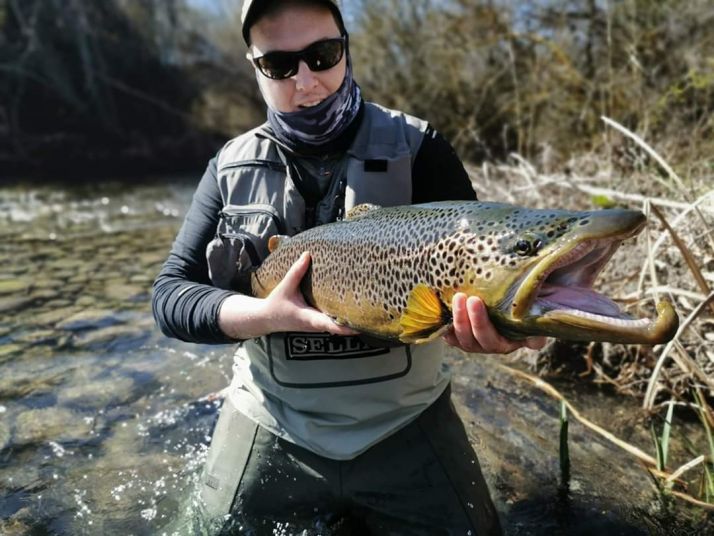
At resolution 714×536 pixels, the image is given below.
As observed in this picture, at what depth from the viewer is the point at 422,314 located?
168 centimetres

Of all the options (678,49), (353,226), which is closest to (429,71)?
(678,49)

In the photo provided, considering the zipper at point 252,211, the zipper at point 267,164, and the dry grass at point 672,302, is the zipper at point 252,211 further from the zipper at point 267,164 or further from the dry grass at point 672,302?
the dry grass at point 672,302

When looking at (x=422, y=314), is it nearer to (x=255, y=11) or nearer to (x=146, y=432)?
(x=255, y=11)

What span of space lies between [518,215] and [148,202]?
10716 millimetres

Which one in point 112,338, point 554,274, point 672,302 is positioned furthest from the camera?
point 112,338

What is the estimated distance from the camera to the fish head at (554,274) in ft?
4.20

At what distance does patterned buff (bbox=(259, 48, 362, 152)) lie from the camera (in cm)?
229

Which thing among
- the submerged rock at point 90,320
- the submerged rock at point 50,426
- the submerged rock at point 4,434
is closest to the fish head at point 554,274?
the submerged rock at point 50,426

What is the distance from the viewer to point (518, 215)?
1.59m

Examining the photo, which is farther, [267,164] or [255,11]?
[267,164]

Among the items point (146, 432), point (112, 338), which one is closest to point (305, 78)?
point (146, 432)

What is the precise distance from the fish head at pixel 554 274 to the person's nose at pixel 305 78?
100 cm

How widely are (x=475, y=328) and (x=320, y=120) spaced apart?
1132 mm

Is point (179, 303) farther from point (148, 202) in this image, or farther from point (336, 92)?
point (148, 202)
